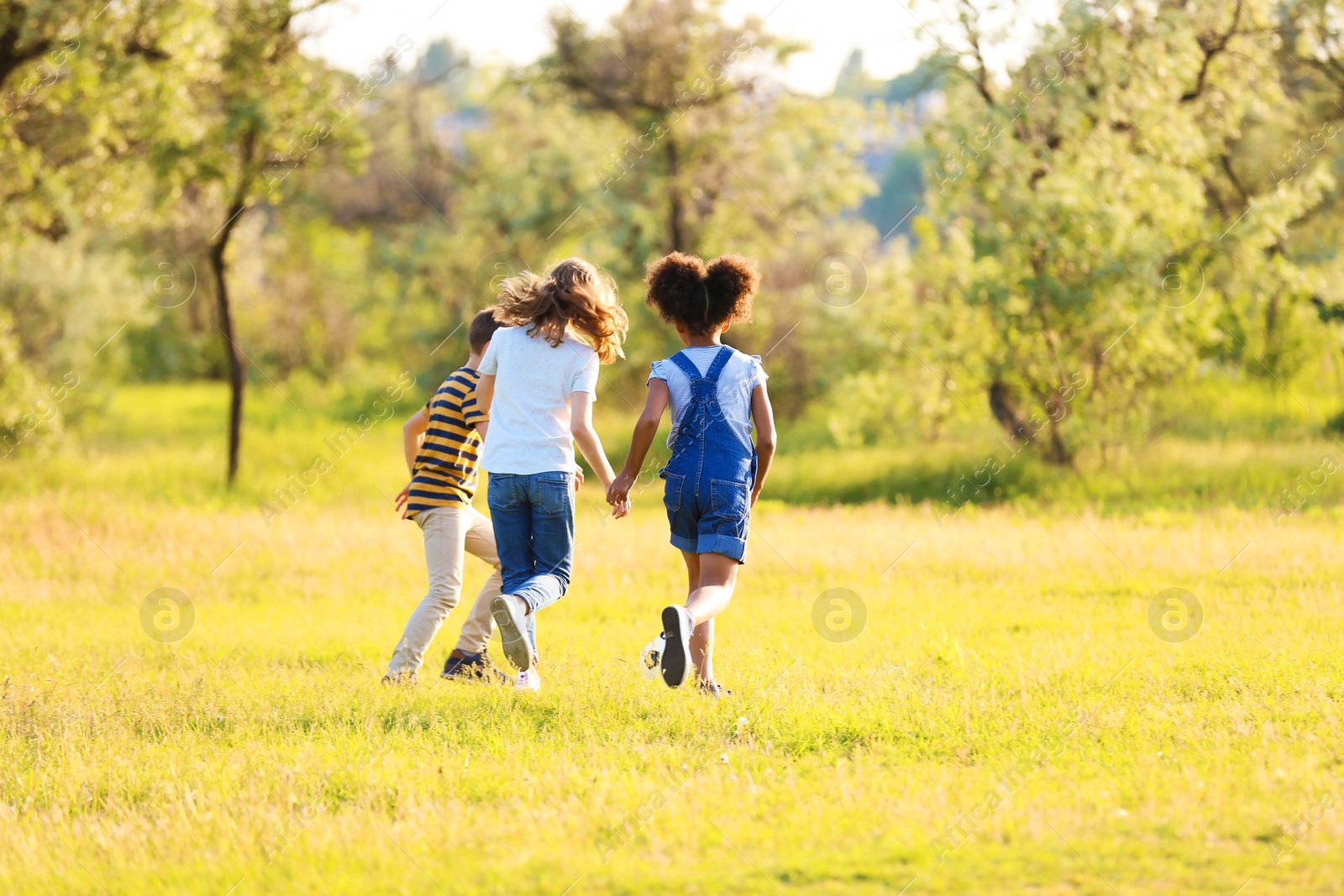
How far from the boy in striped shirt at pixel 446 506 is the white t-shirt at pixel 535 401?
0.53 m

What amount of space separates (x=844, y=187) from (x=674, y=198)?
115 inches

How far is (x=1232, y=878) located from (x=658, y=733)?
2.44m

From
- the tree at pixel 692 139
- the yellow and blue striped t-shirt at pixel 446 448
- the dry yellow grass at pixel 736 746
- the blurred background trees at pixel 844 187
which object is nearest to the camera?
the dry yellow grass at pixel 736 746

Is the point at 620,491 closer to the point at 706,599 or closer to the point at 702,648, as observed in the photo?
the point at 706,599

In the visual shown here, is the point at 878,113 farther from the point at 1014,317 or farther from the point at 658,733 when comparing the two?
the point at 658,733

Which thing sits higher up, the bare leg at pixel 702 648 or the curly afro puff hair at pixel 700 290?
the curly afro puff hair at pixel 700 290

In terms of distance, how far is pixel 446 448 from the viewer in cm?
634

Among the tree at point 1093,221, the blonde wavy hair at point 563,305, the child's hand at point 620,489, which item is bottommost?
the child's hand at point 620,489

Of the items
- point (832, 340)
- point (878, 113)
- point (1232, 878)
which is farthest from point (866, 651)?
point (832, 340)

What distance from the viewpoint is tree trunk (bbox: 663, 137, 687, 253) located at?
1941 centimetres

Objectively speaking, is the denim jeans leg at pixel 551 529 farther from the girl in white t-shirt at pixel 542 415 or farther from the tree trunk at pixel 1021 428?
the tree trunk at pixel 1021 428

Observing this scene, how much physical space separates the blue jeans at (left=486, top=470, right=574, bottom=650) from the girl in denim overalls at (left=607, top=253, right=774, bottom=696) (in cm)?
33

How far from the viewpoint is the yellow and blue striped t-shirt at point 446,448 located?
6312 millimetres

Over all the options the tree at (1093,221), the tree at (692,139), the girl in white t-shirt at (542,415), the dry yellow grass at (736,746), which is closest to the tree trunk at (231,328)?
the dry yellow grass at (736,746)
